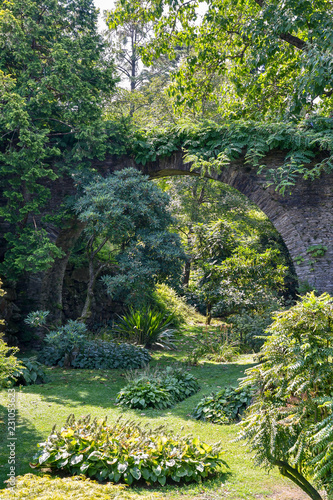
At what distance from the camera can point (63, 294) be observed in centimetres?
988

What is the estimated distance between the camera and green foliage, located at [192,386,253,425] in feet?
14.1

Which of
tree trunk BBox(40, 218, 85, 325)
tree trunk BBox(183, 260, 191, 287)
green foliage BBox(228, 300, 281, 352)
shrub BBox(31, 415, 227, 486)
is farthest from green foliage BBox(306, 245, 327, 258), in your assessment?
tree trunk BBox(183, 260, 191, 287)

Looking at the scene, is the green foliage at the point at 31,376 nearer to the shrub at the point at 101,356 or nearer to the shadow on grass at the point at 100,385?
the shadow on grass at the point at 100,385

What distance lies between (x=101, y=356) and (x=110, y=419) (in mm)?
3025

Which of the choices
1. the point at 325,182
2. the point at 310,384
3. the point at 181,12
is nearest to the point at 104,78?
the point at 181,12

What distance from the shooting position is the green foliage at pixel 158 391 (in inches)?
190

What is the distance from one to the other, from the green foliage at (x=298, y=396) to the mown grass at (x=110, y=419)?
1.76ft

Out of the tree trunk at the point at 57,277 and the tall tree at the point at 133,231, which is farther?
the tree trunk at the point at 57,277

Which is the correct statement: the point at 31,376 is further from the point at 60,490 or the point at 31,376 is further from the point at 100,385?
the point at 60,490

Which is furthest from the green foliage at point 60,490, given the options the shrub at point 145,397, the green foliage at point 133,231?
the green foliage at point 133,231

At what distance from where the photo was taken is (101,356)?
23.9ft

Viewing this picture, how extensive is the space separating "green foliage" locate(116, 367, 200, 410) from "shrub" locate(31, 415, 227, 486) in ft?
5.50

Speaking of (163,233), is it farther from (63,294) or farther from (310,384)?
(310,384)

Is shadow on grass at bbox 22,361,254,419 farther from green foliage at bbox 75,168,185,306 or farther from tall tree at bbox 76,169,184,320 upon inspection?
green foliage at bbox 75,168,185,306
